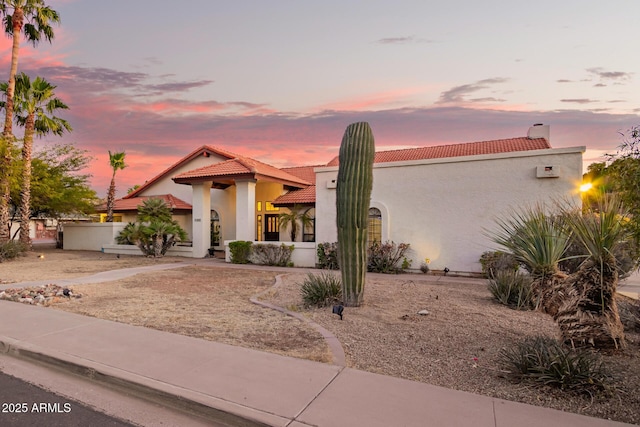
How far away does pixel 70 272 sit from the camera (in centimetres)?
1591

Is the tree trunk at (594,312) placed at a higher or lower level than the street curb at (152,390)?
higher

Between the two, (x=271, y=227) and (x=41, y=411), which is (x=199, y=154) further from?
(x=41, y=411)

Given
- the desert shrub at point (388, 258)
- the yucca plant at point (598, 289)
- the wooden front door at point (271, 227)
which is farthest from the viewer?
the wooden front door at point (271, 227)

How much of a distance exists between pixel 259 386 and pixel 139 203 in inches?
1092

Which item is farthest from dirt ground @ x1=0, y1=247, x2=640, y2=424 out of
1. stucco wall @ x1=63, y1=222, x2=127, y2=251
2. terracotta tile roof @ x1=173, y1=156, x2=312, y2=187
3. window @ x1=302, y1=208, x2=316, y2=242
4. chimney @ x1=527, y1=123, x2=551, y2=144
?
stucco wall @ x1=63, y1=222, x2=127, y2=251

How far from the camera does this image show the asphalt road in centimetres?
388

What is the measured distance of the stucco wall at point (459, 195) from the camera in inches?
556

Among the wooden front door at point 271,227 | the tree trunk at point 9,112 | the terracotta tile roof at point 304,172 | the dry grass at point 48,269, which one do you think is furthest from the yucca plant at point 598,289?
the tree trunk at point 9,112

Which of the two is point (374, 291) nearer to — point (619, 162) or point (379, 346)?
point (379, 346)

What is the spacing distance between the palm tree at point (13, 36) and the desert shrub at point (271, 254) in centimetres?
1409

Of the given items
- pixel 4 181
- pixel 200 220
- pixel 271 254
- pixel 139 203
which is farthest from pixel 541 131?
pixel 4 181

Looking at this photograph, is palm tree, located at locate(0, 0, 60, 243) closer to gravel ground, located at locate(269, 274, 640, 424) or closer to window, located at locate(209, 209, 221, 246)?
window, located at locate(209, 209, 221, 246)

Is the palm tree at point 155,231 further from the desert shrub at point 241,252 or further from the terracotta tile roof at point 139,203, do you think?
the desert shrub at point 241,252

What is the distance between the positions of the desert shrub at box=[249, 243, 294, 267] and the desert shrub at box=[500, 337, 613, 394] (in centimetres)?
1454
